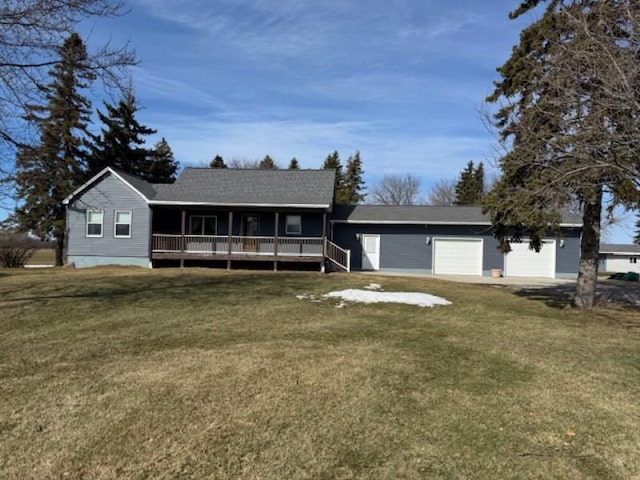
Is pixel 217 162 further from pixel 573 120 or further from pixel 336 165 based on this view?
pixel 573 120

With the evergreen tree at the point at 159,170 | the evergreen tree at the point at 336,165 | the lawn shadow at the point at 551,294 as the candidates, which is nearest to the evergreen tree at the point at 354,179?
the evergreen tree at the point at 336,165

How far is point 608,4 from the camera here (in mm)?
8297

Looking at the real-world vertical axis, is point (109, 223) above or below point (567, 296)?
above

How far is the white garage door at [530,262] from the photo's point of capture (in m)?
23.4

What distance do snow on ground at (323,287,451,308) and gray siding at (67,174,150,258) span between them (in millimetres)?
12349

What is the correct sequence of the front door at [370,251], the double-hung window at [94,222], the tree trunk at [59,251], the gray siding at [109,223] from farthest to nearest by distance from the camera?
the tree trunk at [59,251]
the front door at [370,251]
the double-hung window at [94,222]
the gray siding at [109,223]

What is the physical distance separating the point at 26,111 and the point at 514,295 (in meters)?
13.6

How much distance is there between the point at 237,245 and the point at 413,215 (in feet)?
29.8

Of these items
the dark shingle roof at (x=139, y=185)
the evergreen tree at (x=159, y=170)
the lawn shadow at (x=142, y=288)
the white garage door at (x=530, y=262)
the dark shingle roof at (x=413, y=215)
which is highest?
the evergreen tree at (x=159, y=170)

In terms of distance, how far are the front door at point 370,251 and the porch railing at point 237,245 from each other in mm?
3631

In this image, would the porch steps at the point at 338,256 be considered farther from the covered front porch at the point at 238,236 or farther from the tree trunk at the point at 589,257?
the tree trunk at the point at 589,257

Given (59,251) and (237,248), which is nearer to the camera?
(237,248)

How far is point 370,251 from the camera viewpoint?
79.4 ft

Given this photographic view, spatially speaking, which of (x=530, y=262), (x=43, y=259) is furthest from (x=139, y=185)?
(x=43, y=259)
